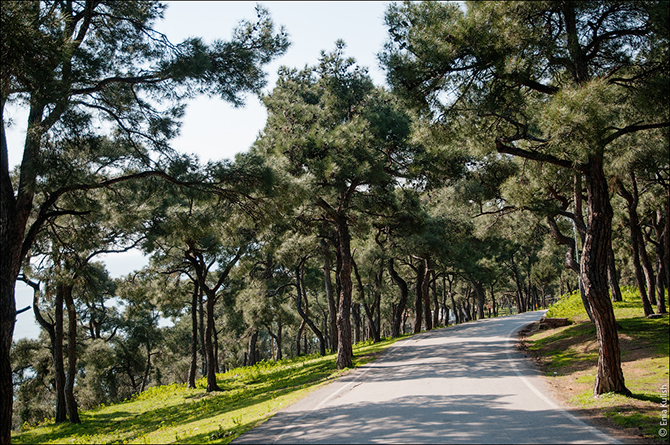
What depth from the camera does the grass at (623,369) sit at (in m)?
6.53

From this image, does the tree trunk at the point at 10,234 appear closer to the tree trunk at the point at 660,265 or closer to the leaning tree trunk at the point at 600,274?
the leaning tree trunk at the point at 600,274

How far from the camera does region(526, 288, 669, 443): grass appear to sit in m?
6.53

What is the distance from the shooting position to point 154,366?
44.5 metres

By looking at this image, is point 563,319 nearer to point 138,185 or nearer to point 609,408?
point 609,408

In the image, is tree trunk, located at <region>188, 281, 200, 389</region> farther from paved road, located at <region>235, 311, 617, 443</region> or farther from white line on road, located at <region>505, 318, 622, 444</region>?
white line on road, located at <region>505, 318, 622, 444</region>

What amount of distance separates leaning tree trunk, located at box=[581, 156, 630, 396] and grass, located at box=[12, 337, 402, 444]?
21.3 ft

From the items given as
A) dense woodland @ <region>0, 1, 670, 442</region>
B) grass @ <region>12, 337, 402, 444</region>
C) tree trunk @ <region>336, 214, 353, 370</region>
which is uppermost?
dense woodland @ <region>0, 1, 670, 442</region>

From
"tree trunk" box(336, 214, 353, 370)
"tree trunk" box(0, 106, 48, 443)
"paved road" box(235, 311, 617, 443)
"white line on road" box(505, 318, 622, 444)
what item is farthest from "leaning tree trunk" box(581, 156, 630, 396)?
"tree trunk" box(0, 106, 48, 443)

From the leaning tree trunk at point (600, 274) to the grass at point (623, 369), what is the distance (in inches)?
22.6

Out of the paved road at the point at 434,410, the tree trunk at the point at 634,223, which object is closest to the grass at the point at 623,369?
the paved road at the point at 434,410

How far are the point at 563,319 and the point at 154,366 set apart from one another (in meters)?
39.3

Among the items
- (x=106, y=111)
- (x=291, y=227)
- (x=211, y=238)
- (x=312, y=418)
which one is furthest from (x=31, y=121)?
(x=211, y=238)

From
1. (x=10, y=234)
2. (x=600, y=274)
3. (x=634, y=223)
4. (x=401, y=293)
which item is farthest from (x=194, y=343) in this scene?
(x=634, y=223)

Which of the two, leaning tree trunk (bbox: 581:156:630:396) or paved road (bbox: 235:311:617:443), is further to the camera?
leaning tree trunk (bbox: 581:156:630:396)
